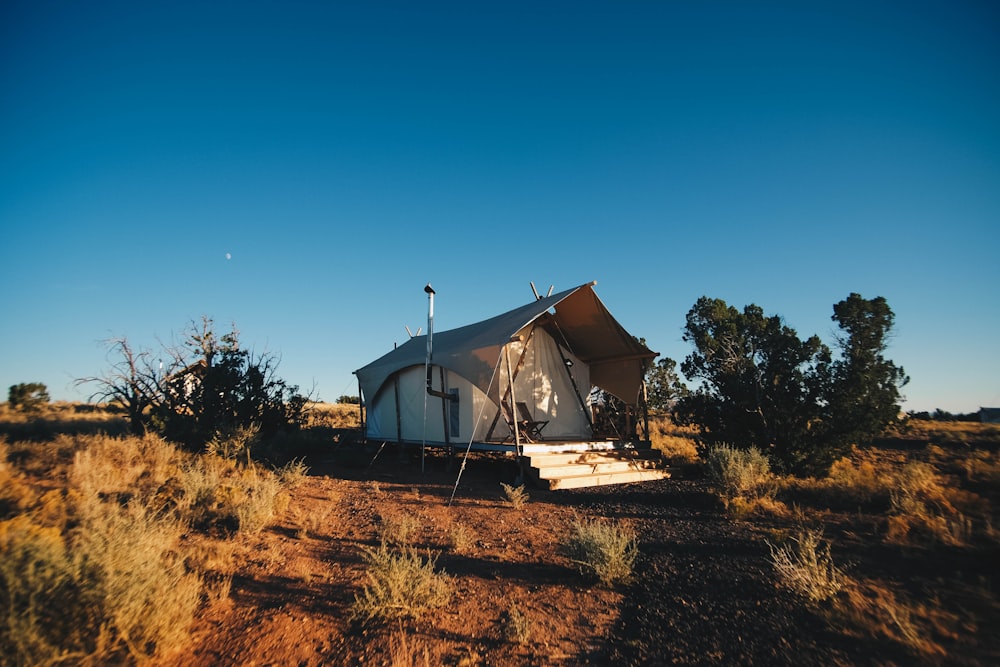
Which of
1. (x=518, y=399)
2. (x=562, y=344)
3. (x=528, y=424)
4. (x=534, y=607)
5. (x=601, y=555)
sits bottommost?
(x=534, y=607)

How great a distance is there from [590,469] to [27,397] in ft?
106

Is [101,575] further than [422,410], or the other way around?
[422,410]

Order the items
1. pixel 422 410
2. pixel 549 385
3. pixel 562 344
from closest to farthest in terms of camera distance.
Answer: pixel 549 385
pixel 422 410
pixel 562 344

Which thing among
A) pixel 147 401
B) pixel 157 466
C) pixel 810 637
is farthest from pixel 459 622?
pixel 147 401

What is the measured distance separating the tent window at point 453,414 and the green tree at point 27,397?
25.8 meters

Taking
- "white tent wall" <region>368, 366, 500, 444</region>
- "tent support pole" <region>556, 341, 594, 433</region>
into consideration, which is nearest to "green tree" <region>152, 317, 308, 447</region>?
"white tent wall" <region>368, 366, 500, 444</region>

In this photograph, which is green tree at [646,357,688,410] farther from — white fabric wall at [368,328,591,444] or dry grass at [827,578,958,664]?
dry grass at [827,578,958,664]

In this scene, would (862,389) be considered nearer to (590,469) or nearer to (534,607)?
(590,469)

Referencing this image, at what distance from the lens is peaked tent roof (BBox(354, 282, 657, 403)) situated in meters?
10.7

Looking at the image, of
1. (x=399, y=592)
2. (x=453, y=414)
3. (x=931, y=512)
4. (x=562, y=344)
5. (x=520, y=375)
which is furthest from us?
(x=562, y=344)

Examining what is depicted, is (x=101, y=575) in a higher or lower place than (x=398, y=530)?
higher

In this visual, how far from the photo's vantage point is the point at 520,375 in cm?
1283

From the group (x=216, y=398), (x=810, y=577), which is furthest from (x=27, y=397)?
(x=810, y=577)

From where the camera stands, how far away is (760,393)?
35.8 feet
